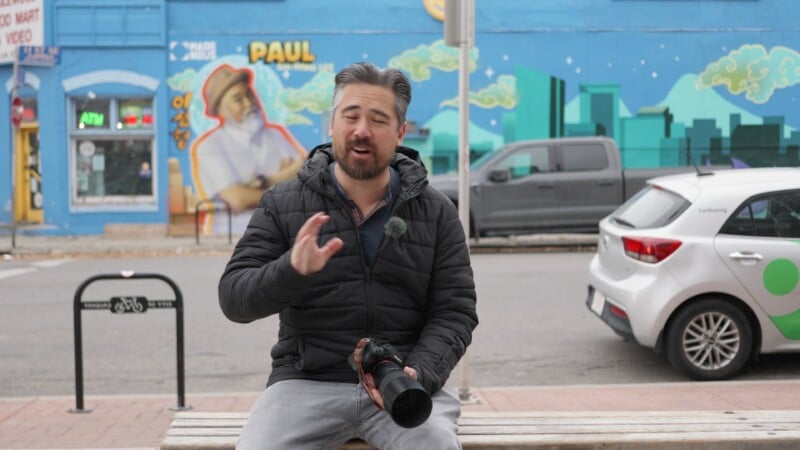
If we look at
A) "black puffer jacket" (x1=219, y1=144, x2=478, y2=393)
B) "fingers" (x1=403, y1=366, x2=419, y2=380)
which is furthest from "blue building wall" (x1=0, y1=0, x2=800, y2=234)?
"fingers" (x1=403, y1=366, x2=419, y2=380)

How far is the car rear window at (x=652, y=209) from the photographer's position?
7153mm

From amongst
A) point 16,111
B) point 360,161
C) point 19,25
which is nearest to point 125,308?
point 360,161

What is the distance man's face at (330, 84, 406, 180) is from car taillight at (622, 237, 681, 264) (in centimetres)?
418

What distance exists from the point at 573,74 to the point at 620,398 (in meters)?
15.7

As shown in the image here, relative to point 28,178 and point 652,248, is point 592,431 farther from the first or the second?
point 28,178

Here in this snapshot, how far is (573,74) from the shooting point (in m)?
21.0

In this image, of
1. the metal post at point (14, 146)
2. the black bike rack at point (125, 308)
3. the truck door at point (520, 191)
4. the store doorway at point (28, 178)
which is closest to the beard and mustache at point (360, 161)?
the black bike rack at point (125, 308)

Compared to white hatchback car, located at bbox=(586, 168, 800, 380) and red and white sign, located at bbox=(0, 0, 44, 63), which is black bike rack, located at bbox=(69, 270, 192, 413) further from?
red and white sign, located at bbox=(0, 0, 44, 63)

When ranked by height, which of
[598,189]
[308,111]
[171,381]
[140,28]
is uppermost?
[140,28]

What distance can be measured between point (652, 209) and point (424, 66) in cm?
1387

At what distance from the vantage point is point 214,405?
6137 mm

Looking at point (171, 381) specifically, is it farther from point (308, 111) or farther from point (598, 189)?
point (308, 111)

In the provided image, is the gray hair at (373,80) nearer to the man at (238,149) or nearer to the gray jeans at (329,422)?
the gray jeans at (329,422)

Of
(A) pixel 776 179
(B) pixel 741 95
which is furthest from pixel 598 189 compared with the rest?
(A) pixel 776 179
